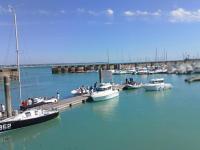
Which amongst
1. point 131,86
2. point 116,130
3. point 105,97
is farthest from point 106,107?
point 131,86

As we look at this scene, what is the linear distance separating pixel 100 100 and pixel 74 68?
112m

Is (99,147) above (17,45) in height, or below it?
below

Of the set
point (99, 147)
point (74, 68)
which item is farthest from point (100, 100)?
point (74, 68)

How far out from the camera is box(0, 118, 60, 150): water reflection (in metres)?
28.6

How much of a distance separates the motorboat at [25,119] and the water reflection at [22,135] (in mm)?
394

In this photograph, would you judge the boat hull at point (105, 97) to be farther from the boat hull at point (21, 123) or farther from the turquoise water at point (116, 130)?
the boat hull at point (21, 123)

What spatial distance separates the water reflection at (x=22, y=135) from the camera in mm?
28594

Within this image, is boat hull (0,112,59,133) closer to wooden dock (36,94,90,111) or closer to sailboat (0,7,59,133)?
sailboat (0,7,59,133)

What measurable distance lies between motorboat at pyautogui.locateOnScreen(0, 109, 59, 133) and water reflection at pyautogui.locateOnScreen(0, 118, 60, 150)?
394 mm

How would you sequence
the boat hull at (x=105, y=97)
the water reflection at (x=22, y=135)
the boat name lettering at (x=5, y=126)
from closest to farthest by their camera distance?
the water reflection at (x=22, y=135), the boat name lettering at (x=5, y=126), the boat hull at (x=105, y=97)

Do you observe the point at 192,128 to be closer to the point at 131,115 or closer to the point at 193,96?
the point at 131,115

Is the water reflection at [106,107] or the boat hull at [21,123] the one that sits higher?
the boat hull at [21,123]

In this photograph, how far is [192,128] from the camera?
31.4 meters

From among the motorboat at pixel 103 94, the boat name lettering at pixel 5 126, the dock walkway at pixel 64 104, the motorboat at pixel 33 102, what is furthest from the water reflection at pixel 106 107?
the boat name lettering at pixel 5 126
